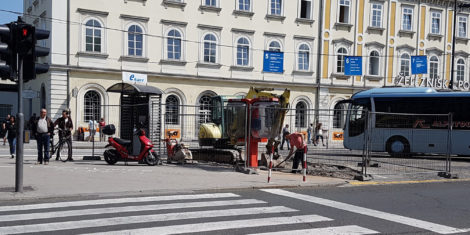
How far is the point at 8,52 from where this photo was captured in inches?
383

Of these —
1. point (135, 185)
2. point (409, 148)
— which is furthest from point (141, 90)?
point (409, 148)

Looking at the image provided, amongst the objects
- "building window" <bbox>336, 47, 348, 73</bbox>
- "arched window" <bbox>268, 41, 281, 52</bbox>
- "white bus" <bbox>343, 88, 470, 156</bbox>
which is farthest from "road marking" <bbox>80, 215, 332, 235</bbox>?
"building window" <bbox>336, 47, 348, 73</bbox>

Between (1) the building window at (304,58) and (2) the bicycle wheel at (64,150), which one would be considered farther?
(1) the building window at (304,58)

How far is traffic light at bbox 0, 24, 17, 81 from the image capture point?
965cm

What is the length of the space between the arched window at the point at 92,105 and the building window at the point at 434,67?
27.4m

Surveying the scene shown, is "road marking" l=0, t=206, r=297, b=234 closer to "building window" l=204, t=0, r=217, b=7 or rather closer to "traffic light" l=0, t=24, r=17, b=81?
"traffic light" l=0, t=24, r=17, b=81

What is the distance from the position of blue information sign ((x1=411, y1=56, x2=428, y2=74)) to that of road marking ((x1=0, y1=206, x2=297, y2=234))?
2555cm

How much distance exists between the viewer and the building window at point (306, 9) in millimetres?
Answer: 37062

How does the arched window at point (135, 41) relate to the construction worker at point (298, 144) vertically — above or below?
above

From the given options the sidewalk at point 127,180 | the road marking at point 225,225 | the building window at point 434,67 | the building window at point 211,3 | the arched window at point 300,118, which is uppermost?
the building window at point 211,3

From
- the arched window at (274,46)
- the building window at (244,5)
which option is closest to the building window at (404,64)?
the arched window at (274,46)

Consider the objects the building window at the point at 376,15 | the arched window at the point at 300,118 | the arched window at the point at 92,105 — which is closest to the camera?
the arched window at the point at 300,118

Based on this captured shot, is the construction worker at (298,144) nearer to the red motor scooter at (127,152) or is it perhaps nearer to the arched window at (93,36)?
the red motor scooter at (127,152)

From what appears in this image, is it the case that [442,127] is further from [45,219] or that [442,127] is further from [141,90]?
[45,219]
